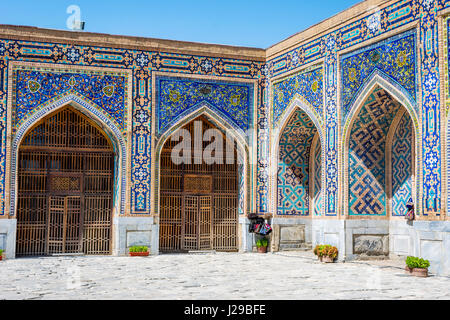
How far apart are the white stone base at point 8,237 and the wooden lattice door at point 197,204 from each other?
3.40m

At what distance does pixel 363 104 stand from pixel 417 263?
3559mm

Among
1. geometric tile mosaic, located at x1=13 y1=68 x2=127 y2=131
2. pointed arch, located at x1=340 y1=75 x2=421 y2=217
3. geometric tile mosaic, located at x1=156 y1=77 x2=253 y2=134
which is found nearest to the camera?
pointed arch, located at x1=340 y1=75 x2=421 y2=217

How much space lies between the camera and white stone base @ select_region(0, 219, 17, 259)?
1290 centimetres

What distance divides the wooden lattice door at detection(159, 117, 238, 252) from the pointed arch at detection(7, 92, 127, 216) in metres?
1.19

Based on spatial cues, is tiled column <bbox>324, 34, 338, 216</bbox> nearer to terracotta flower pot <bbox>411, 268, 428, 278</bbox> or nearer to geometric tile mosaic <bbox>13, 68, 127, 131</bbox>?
terracotta flower pot <bbox>411, 268, 428, 278</bbox>

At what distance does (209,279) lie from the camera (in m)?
9.12

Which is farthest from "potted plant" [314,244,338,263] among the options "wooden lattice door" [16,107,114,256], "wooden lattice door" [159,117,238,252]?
"wooden lattice door" [16,107,114,256]

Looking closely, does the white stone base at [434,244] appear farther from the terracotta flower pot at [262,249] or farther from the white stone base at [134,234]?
the white stone base at [134,234]

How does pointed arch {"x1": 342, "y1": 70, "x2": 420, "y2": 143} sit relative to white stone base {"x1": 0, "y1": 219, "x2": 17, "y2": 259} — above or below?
above

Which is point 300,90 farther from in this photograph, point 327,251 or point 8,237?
point 8,237

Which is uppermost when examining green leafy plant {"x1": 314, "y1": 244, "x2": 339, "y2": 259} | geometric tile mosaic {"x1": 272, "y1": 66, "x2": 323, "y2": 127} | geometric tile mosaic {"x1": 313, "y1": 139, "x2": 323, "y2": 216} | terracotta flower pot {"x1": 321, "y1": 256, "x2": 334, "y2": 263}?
geometric tile mosaic {"x1": 272, "y1": 66, "x2": 323, "y2": 127}

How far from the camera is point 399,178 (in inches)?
492
